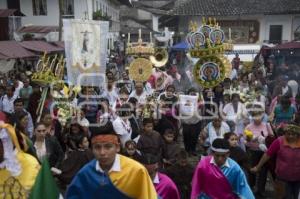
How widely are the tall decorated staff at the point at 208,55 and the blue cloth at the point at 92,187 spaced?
245 inches

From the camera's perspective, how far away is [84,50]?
925 centimetres

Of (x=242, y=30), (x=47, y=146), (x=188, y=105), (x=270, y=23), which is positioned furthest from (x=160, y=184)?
(x=270, y=23)

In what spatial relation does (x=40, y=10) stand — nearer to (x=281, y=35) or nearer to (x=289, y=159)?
(x=281, y=35)

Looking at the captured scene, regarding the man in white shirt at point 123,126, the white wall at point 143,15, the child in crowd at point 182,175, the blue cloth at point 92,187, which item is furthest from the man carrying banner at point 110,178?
the white wall at point 143,15

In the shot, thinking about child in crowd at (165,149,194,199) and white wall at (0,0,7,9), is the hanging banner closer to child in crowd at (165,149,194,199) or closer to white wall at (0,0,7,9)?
child in crowd at (165,149,194,199)

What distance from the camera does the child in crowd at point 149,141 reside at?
664 cm

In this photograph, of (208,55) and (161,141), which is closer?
(161,141)

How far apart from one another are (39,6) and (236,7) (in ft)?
44.6

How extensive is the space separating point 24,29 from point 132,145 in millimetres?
20957

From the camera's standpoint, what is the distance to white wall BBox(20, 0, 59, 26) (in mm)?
28625

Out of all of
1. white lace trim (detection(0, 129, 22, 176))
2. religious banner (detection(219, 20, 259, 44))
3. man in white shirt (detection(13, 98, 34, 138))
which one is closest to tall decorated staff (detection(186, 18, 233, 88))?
man in white shirt (detection(13, 98, 34, 138))

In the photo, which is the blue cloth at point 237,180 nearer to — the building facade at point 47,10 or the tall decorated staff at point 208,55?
the tall decorated staff at point 208,55

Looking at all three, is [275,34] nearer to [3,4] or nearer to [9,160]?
[3,4]

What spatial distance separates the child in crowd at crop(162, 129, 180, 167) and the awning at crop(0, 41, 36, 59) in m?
10.1
